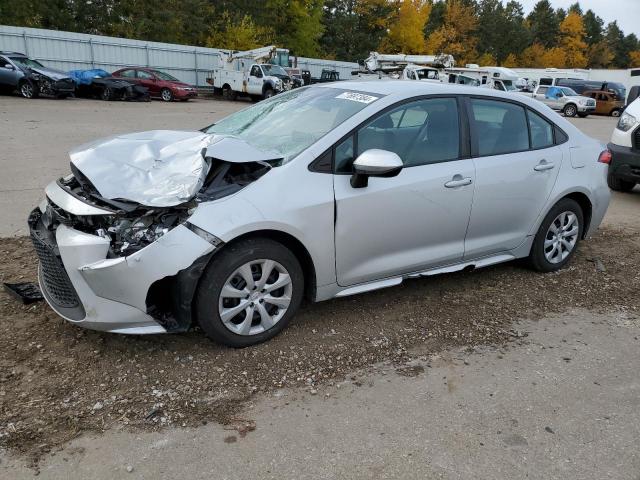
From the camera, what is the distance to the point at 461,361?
11.5 feet

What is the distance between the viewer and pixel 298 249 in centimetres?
354

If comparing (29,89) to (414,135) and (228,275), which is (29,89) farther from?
(228,275)

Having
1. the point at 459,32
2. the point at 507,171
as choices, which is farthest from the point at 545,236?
the point at 459,32

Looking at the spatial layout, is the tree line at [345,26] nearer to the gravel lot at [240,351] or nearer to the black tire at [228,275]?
the gravel lot at [240,351]

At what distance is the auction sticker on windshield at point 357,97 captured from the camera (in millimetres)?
3906

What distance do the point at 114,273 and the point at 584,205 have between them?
4221mm

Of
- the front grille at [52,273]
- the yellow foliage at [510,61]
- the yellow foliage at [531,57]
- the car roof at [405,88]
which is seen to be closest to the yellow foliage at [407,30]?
the yellow foliage at [510,61]

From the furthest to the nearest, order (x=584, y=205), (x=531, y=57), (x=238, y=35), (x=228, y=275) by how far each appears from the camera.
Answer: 1. (x=531, y=57)
2. (x=238, y=35)
3. (x=584, y=205)
4. (x=228, y=275)

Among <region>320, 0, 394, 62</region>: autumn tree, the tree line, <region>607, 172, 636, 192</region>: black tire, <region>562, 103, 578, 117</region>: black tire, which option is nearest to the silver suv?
<region>607, 172, 636, 192</region>: black tire

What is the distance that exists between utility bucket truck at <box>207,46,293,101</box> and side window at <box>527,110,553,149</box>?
74.9 feet

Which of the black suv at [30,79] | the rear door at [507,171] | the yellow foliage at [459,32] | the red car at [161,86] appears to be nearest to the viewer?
the rear door at [507,171]

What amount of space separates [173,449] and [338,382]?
101 centimetres

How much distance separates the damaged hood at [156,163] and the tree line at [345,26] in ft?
117

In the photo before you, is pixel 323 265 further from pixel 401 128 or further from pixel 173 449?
pixel 173 449
